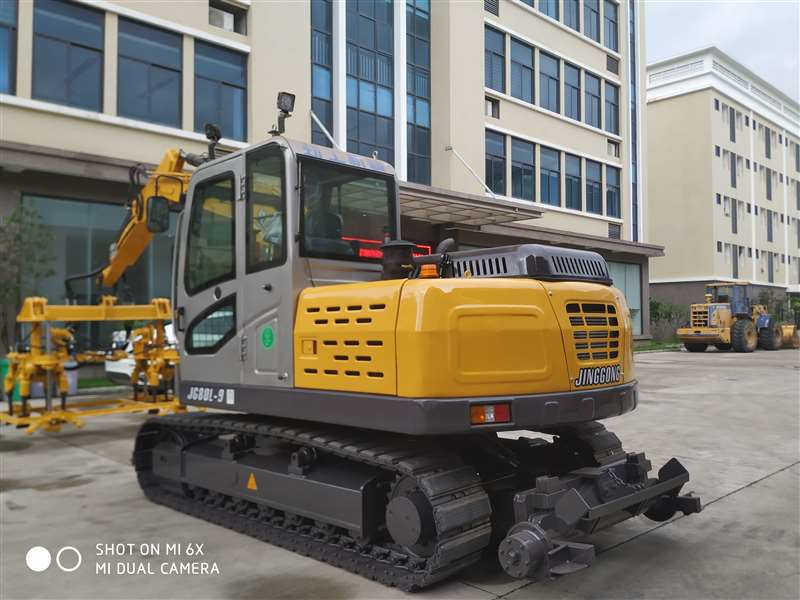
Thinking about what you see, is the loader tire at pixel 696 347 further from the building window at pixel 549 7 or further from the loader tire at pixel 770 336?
the building window at pixel 549 7

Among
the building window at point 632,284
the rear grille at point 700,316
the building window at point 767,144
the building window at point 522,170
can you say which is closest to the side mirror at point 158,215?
the building window at point 522,170

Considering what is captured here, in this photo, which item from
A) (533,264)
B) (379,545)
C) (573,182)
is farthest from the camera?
(573,182)

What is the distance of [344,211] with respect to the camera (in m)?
5.29

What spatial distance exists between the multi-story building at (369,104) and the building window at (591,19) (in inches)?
4.7

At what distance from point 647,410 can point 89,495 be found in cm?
927

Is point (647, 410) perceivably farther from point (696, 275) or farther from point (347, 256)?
point (696, 275)

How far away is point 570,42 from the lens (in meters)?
32.0

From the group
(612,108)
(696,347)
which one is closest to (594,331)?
(696,347)

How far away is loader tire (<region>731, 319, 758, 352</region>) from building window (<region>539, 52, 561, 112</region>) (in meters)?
12.6

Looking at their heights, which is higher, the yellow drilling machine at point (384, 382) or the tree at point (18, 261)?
the tree at point (18, 261)

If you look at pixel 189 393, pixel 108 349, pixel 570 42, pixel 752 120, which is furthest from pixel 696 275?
pixel 189 393

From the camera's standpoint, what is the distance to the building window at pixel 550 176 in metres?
30.2

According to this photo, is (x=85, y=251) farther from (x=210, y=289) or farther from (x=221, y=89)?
(x=210, y=289)

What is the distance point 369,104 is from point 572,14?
15.1 metres
